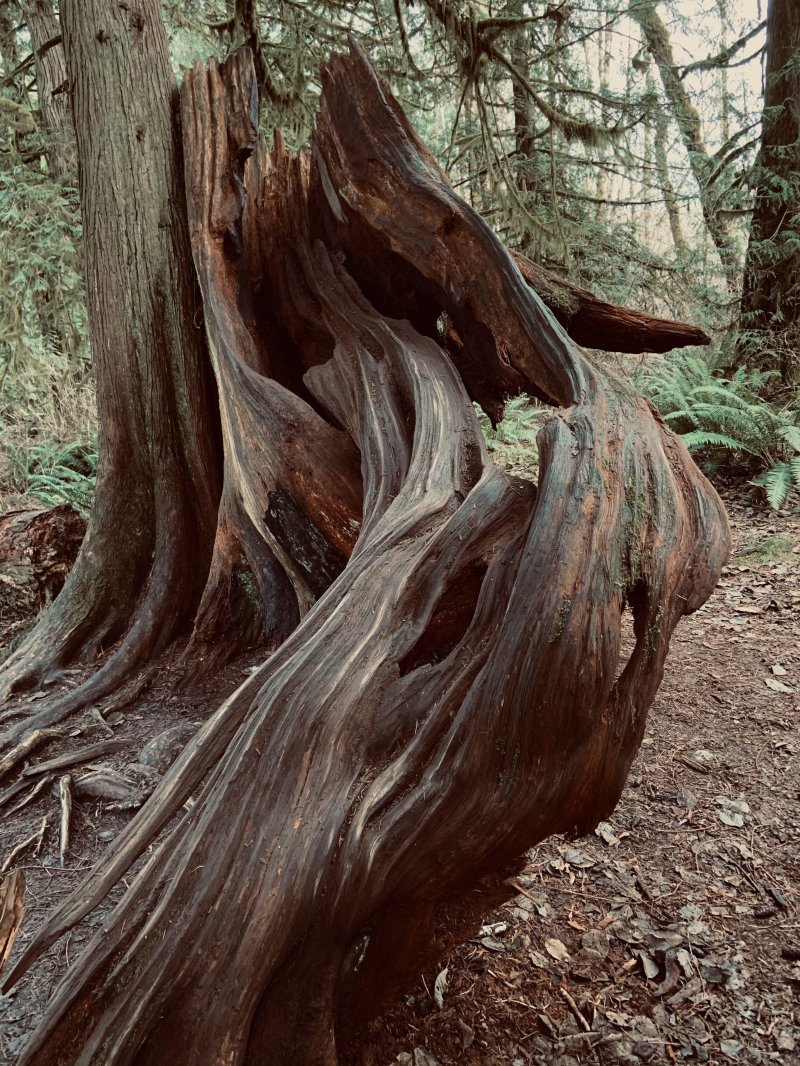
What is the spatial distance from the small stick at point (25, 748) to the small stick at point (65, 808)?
0.26m

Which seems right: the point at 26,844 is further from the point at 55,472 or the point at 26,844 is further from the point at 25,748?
the point at 55,472

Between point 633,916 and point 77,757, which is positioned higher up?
point 77,757

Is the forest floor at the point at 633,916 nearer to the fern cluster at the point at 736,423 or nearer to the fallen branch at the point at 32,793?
the fallen branch at the point at 32,793

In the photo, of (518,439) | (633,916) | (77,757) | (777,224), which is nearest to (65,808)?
(77,757)

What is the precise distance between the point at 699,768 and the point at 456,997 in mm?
1670

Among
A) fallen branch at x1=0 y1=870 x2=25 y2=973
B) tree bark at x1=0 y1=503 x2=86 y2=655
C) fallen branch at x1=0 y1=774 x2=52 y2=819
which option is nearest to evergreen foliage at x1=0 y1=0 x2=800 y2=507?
tree bark at x1=0 y1=503 x2=86 y2=655

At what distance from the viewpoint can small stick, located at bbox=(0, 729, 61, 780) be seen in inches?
117

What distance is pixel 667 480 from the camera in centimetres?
255

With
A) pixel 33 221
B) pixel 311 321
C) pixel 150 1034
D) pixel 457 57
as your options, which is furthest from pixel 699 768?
pixel 33 221

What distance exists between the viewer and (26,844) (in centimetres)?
262

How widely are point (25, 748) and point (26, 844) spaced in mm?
535

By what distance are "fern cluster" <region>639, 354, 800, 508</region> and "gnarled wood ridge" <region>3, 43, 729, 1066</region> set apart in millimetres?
3658

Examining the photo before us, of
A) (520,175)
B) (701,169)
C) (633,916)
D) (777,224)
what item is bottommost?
(633,916)

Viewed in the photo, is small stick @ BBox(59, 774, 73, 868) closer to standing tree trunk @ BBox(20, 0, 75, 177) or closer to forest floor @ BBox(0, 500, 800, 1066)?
forest floor @ BBox(0, 500, 800, 1066)
